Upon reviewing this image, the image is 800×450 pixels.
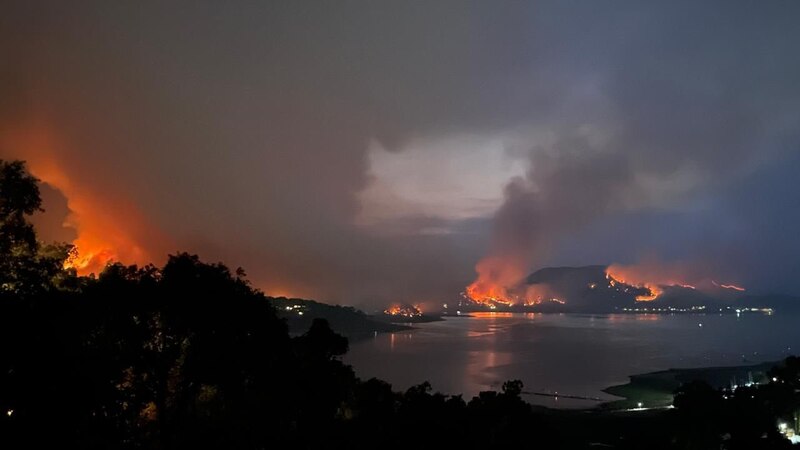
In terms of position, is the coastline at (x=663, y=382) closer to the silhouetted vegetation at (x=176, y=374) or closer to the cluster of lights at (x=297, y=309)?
the silhouetted vegetation at (x=176, y=374)

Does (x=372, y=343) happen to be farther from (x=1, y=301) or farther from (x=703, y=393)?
(x=1, y=301)

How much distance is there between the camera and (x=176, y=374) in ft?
45.1

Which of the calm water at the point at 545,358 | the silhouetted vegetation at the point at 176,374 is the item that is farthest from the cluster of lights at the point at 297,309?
the silhouetted vegetation at the point at 176,374

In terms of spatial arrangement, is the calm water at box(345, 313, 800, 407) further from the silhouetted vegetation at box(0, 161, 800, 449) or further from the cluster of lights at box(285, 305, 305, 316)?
the cluster of lights at box(285, 305, 305, 316)

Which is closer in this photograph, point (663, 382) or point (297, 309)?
point (663, 382)

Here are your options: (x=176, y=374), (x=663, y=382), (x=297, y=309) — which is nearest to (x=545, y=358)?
(x=663, y=382)

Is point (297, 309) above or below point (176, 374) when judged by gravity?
below

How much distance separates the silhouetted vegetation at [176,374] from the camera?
6.80 m

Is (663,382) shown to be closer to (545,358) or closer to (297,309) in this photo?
(545,358)

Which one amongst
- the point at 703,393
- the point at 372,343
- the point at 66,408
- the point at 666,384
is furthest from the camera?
the point at 372,343

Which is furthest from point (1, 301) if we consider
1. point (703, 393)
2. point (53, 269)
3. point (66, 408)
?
point (703, 393)

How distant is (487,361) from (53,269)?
7223 cm

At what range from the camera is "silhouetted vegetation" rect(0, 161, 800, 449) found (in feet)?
22.3

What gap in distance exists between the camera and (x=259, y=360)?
15.4m
